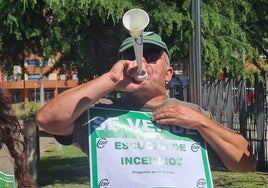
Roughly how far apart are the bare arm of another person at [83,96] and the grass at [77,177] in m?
4.75

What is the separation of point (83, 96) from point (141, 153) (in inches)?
15.3

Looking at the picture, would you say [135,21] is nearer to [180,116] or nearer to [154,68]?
[154,68]

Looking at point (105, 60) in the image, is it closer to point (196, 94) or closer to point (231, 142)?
point (196, 94)

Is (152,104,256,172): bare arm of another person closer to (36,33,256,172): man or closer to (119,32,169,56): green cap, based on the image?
(36,33,256,172): man

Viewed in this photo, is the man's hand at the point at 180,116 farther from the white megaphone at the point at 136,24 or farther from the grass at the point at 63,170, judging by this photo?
the grass at the point at 63,170

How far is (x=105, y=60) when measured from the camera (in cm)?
790

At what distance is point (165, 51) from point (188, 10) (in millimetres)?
3936

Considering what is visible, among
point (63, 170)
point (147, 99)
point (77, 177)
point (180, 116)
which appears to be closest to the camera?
point (180, 116)

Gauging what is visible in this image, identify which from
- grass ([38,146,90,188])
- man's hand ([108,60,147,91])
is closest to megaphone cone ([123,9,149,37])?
→ man's hand ([108,60,147,91])

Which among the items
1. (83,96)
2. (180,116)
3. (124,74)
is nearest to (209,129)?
(180,116)

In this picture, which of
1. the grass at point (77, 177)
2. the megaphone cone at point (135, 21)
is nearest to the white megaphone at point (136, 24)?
the megaphone cone at point (135, 21)

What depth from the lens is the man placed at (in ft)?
8.04

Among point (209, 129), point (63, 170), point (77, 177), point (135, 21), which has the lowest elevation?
point (63, 170)

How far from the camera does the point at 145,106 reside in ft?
8.80
